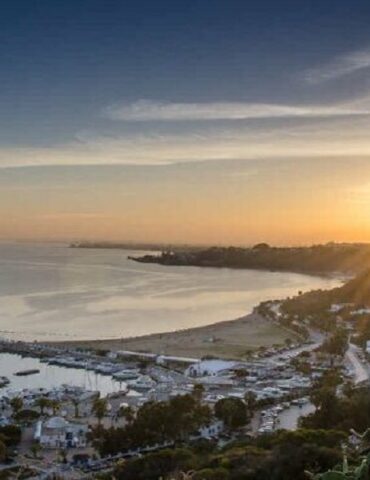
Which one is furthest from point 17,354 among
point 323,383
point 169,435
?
point 169,435

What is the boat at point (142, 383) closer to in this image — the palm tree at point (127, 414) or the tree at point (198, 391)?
the tree at point (198, 391)

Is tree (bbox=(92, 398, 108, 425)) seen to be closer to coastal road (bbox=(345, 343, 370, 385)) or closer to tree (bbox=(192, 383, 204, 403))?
tree (bbox=(192, 383, 204, 403))

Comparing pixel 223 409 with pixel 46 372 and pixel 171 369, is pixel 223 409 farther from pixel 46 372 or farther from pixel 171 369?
pixel 46 372

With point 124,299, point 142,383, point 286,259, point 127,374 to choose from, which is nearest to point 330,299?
point 124,299

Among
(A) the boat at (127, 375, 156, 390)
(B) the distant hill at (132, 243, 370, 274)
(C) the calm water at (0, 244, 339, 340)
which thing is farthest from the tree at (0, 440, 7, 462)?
(B) the distant hill at (132, 243, 370, 274)

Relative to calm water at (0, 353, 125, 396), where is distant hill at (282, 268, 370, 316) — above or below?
above

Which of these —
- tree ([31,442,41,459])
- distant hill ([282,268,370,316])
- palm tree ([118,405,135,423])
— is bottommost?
tree ([31,442,41,459])

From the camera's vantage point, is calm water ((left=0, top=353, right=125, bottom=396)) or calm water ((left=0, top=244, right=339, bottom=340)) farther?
calm water ((left=0, top=244, right=339, bottom=340))
